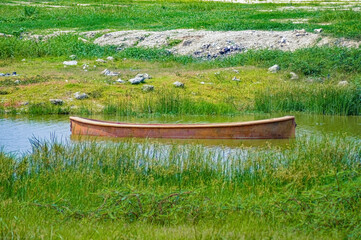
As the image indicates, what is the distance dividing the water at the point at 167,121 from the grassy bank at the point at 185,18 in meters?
9.72

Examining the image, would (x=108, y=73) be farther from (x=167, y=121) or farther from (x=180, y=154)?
(x=180, y=154)

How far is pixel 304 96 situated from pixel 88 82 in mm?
7025

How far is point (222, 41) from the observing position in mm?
23562

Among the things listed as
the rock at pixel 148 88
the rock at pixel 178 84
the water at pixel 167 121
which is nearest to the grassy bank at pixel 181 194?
the water at pixel 167 121

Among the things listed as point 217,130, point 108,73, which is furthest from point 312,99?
point 108,73

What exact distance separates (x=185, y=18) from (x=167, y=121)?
20.7 metres

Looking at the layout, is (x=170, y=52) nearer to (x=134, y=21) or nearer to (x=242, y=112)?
(x=242, y=112)

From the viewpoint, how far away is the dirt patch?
888 inches

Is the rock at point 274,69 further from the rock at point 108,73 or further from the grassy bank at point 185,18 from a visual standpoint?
the rock at point 108,73

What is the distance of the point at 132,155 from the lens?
8500 millimetres

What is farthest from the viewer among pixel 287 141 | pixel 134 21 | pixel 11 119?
pixel 134 21

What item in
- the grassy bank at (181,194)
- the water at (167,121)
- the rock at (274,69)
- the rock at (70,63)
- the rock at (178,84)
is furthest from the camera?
the rock at (70,63)

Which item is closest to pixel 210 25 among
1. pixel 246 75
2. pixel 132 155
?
pixel 246 75

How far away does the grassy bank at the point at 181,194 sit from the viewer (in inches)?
223
